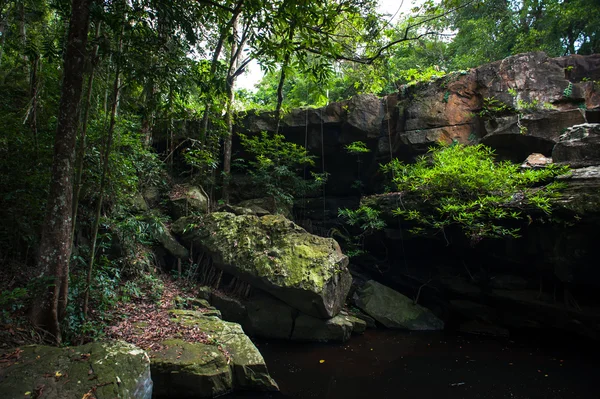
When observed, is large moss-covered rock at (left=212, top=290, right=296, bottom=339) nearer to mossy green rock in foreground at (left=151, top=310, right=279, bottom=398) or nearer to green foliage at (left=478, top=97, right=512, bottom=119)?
mossy green rock in foreground at (left=151, top=310, right=279, bottom=398)

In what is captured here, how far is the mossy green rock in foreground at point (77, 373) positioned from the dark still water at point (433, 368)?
1.50 m

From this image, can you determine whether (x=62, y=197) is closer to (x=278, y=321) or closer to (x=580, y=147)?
(x=278, y=321)

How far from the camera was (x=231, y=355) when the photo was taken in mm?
4680

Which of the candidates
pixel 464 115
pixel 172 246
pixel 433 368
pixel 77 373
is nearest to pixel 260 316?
pixel 172 246

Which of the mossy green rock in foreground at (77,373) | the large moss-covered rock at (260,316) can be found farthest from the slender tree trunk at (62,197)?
the large moss-covered rock at (260,316)

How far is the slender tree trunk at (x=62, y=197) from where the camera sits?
3.85 metres

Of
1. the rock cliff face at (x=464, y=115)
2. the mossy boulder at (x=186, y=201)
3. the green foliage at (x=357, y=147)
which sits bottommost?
the mossy boulder at (x=186, y=201)

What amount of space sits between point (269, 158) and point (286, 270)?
4.43 m

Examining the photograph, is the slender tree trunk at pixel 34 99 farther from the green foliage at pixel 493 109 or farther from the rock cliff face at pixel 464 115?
the green foliage at pixel 493 109

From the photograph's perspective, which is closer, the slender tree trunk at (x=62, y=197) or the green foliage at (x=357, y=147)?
the slender tree trunk at (x=62, y=197)

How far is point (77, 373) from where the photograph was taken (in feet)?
10.8

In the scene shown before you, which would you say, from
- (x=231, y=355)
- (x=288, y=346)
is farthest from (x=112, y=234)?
(x=288, y=346)

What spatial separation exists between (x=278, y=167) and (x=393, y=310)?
16.8ft

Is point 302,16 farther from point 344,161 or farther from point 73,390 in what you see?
point 344,161
